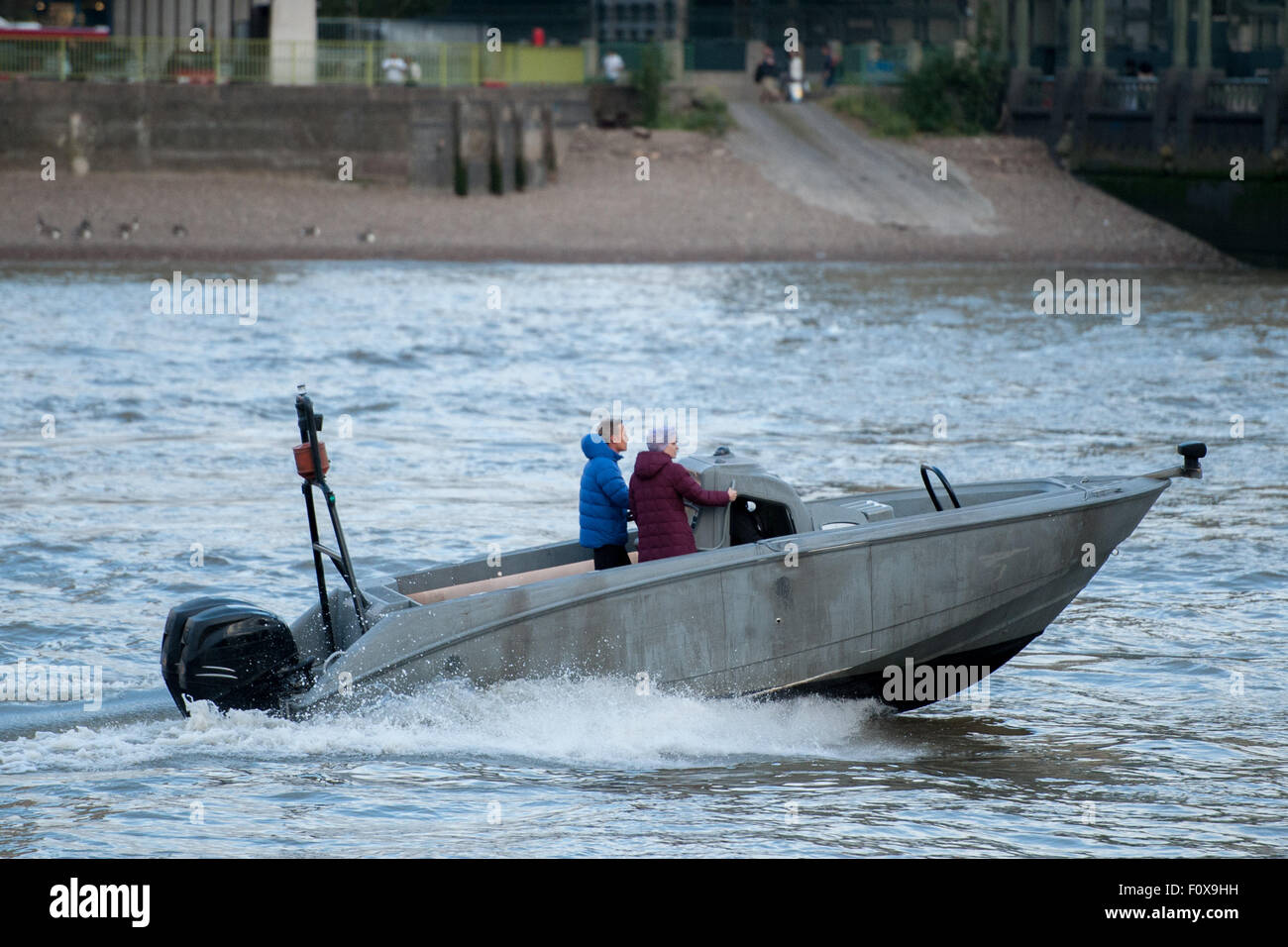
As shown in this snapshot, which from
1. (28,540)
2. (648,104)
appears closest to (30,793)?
(28,540)

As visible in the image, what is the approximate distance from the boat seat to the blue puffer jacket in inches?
7.2

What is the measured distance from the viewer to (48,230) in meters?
39.6

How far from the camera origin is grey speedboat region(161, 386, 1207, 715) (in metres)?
8.42

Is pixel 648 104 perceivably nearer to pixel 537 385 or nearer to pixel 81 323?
pixel 81 323

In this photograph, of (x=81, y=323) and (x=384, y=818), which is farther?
(x=81, y=323)

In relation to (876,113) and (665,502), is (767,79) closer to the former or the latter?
(876,113)

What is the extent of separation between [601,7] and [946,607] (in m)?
50.6

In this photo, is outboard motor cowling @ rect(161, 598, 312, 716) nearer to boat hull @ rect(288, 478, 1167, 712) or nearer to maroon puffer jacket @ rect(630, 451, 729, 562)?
boat hull @ rect(288, 478, 1167, 712)

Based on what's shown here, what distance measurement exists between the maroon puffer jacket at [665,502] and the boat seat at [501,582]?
371mm

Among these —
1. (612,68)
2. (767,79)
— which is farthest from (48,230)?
(767,79)

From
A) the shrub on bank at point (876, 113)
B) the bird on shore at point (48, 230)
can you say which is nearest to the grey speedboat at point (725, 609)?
the bird on shore at point (48, 230)

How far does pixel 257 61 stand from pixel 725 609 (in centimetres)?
3979
